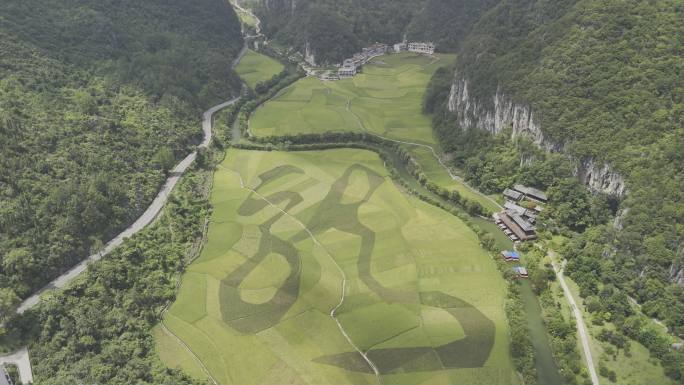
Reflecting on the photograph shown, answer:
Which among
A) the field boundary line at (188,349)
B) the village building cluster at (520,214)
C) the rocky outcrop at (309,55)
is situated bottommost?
the field boundary line at (188,349)

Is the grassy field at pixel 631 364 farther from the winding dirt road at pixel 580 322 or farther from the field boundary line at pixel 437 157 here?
the field boundary line at pixel 437 157

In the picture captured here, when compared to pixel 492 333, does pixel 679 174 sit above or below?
above

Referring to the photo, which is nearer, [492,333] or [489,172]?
[492,333]

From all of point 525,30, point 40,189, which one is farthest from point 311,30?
point 40,189

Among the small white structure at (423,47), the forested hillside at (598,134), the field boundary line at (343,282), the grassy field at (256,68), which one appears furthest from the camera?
the small white structure at (423,47)

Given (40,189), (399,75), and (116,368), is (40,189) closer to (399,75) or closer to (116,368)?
(116,368)

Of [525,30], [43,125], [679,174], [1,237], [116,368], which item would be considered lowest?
[116,368]

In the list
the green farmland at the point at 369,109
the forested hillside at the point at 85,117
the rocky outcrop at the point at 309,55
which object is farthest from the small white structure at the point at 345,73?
the forested hillside at the point at 85,117

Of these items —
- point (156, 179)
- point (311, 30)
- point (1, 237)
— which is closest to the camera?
point (1, 237)
